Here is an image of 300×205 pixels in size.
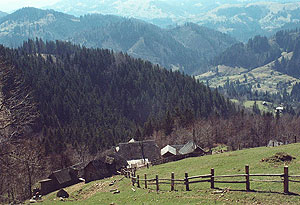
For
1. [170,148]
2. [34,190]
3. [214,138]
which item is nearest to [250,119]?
[214,138]

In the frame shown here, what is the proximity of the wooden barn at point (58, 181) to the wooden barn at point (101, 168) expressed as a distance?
7.57m

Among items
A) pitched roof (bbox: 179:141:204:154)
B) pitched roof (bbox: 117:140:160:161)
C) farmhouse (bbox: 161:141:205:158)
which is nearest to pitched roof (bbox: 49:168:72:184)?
pitched roof (bbox: 117:140:160:161)

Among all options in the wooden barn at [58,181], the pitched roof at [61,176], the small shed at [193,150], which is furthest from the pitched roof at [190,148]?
the pitched roof at [61,176]

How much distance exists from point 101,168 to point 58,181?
37.3 ft

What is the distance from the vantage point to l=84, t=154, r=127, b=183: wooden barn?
7044cm

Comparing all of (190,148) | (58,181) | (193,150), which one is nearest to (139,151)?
(190,148)

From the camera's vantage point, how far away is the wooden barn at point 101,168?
70.4 metres

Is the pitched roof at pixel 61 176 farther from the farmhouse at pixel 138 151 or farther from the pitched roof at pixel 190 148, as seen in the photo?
the pitched roof at pixel 190 148

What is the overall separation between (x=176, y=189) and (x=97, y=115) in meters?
170

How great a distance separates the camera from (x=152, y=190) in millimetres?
33625

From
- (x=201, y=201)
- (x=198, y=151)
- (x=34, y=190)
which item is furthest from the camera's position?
(x=198, y=151)

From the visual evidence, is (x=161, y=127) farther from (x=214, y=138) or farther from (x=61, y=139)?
(x=61, y=139)

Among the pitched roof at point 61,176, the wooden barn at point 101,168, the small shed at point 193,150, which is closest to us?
the wooden barn at point 101,168

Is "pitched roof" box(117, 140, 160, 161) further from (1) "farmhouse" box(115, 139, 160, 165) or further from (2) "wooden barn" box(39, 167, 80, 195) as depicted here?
(2) "wooden barn" box(39, 167, 80, 195)
